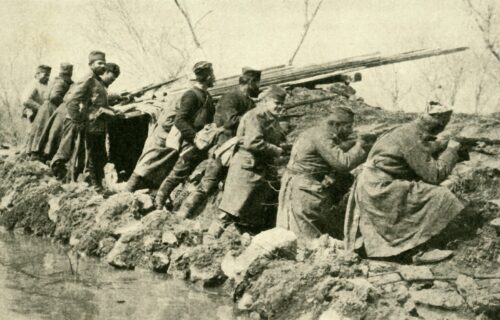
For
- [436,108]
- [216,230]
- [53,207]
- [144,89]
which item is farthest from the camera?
[144,89]

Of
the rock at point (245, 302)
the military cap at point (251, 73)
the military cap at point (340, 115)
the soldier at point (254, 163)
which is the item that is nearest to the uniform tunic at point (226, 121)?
the military cap at point (251, 73)

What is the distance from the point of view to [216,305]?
6512 millimetres

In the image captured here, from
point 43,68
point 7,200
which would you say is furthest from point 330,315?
point 43,68

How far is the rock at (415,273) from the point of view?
605 centimetres

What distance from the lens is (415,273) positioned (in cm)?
618

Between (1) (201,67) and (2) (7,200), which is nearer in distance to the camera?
(1) (201,67)

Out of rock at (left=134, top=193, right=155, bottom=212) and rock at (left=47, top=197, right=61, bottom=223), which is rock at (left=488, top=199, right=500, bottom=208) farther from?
→ rock at (left=47, top=197, right=61, bottom=223)

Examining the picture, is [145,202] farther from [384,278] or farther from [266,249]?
[384,278]

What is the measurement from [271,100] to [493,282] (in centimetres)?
302

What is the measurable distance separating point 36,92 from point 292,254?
8.05m

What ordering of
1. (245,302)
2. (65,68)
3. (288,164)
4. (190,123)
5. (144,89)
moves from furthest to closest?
(144,89)
(65,68)
(190,123)
(288,164)
(245,302)

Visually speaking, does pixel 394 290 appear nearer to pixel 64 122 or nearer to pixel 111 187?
pixel 111 187

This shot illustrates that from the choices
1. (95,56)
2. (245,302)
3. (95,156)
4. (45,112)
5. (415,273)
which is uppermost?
(95,56)

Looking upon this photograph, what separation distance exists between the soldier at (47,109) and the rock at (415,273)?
7.75 metres
